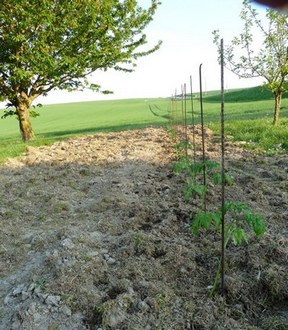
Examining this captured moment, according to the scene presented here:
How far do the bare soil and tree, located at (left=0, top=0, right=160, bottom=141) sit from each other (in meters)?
7.38

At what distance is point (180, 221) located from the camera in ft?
14.7

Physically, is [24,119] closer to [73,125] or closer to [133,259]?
[133,259]

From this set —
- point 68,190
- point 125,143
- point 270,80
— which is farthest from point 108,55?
point 68,190

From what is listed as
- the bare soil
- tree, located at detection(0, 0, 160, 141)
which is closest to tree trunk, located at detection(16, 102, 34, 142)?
tree, located at detection(0, 0, 160, 141)

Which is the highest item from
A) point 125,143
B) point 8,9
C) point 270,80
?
point 8,9

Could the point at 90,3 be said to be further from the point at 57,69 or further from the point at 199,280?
the point at 199,280

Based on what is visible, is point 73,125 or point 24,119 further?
point 73,125

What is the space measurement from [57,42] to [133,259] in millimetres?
11929

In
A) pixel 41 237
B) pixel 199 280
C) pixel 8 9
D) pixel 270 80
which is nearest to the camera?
pixel 199 280

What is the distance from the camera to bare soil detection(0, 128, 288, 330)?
2791 mm

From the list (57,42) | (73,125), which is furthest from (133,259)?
(73,125)

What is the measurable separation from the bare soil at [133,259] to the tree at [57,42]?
7380 millimetres

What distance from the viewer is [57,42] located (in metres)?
13.6

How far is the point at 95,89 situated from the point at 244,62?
6218mm
